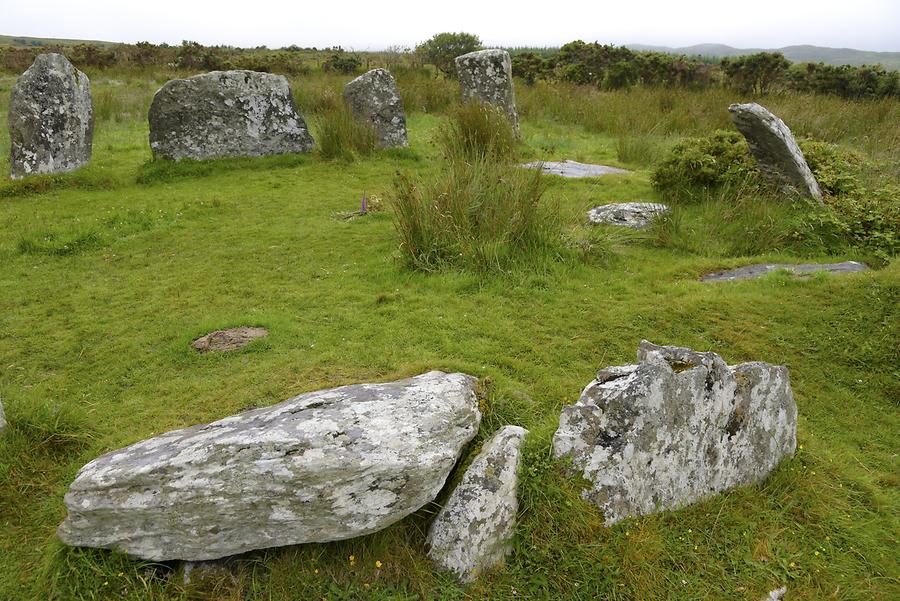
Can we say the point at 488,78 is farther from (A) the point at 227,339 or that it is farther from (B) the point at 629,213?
(A) the point at 227,339

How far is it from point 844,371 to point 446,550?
3965 millimetres

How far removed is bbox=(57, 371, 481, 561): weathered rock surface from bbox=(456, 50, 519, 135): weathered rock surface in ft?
34.0

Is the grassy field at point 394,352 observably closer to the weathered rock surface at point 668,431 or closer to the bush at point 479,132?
the weathered rock surface at point 668,431

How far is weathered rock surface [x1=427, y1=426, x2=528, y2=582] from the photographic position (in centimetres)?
294

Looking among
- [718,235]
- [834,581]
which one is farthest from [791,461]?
[718,235]

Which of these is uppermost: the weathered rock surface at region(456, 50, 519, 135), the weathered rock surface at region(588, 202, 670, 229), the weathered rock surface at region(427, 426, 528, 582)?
the weathered rock surface at region(456, 50, 519, 135)

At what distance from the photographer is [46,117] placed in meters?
9.52

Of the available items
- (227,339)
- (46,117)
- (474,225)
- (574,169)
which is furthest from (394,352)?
(46,117)

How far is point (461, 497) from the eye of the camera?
305cm

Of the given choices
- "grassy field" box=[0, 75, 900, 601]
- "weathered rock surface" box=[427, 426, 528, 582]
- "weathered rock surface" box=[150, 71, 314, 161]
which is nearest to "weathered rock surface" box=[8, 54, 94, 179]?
"grassy field" box=[0, 75, 900, 601]

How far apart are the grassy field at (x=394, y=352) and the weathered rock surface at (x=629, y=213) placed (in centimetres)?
46

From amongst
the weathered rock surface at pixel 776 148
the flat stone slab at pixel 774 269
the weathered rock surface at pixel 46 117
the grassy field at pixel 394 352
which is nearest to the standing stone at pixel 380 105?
the grassy field at pixel 394 352

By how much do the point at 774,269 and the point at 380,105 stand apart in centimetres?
781

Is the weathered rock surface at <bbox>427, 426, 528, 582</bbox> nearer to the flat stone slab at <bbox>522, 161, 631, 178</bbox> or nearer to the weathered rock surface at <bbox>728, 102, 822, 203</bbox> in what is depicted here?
the weathered rock surface at <bbox>728, 102, 822, 203</bbox>
